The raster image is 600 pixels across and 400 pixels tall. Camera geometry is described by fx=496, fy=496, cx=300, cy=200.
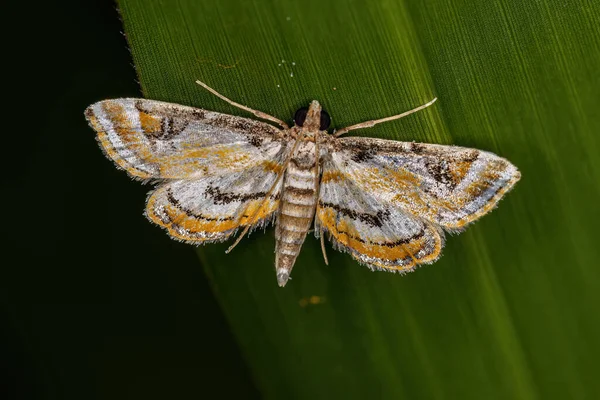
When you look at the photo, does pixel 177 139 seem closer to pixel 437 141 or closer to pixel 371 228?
pixel 371 228

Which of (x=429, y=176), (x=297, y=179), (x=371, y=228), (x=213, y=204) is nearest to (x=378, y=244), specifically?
(x=371, y=228)

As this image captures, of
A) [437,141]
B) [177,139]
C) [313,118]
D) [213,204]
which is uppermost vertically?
[177,139]

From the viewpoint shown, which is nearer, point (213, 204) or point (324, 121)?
point (324, 121)

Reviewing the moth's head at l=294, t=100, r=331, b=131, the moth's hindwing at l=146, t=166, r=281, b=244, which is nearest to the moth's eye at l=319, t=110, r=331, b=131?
the moth's head at l=294, t=100, r=331, b=131

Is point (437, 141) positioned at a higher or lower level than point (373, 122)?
lower
